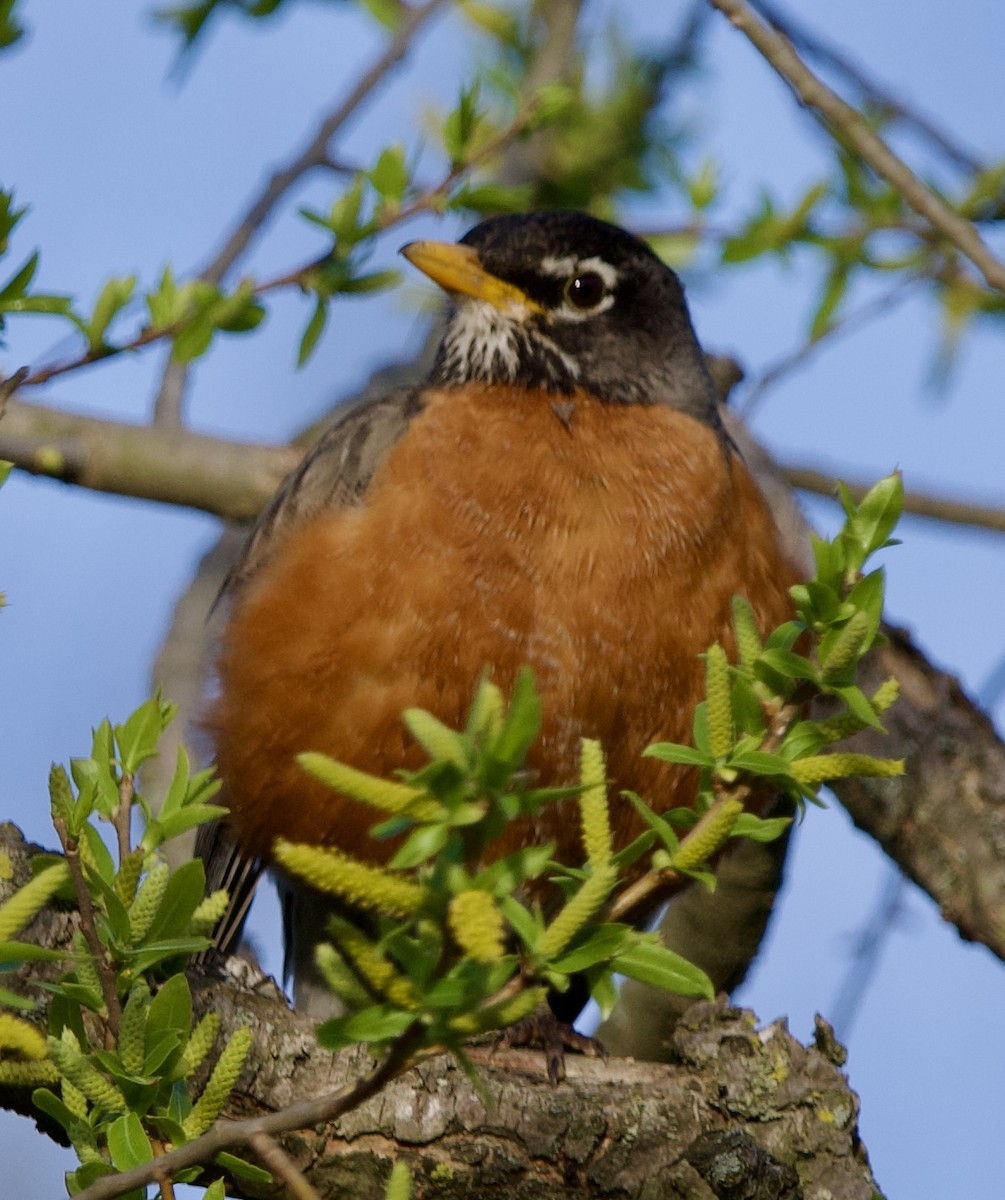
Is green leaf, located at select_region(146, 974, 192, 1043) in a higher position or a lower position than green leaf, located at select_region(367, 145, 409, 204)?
lower

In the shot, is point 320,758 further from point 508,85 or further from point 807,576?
point 508,85

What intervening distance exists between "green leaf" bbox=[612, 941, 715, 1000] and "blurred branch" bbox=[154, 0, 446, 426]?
8.29 ft

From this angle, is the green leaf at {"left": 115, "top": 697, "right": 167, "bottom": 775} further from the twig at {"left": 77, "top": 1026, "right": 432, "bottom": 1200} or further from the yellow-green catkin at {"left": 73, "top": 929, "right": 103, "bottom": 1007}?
the twig at {"left": 77, "top": 1026, "right": 432, "bottom": 1200}

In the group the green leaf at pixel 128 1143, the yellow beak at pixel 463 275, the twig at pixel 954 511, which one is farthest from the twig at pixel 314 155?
the green leaf at pixel 128 1143

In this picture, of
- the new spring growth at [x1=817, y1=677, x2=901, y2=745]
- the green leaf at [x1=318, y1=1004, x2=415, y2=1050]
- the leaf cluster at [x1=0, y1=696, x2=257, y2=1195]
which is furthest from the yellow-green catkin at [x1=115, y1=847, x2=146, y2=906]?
the new spring growth at [x1=817, y1=677, x2=901, y2=745]

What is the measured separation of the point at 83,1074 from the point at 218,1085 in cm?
15

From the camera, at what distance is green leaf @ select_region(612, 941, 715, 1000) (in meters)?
1.62

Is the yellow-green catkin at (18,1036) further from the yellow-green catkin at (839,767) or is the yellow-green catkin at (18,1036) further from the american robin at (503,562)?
the american robin at (503,562)

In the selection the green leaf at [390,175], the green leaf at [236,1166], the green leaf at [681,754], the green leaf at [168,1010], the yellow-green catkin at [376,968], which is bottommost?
the green leaf at [236,1166]

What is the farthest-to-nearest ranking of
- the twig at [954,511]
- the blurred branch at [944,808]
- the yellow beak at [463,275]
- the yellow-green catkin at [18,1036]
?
the twig at [954,511] < the blurred branch at [944,808] < the yellow beak at [463,275] < the yellow-green catkin at [18,1036]

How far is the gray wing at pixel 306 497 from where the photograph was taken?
371 cm

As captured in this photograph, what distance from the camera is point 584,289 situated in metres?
4.06

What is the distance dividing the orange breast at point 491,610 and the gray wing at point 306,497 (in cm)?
9

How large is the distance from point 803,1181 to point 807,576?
1533 mm
